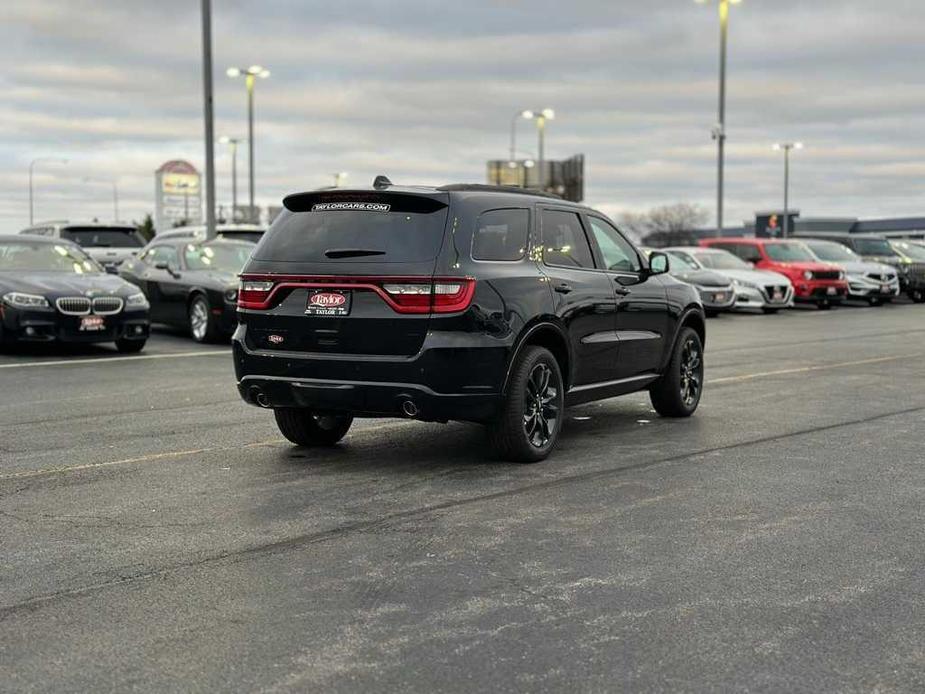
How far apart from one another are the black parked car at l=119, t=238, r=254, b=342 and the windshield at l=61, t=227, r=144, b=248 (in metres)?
7.28

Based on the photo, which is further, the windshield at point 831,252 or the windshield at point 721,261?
the windshield at point 831,252

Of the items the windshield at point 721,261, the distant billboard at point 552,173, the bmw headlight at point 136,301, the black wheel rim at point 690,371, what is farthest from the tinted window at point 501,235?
the distant billboard at point 552,173

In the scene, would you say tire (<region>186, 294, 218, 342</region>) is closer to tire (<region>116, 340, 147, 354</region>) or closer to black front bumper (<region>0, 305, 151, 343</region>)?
tire (<region>116, 340, 147, 354</region>)

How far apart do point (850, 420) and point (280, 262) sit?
495 cm

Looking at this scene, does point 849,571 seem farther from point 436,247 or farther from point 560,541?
point 436,247

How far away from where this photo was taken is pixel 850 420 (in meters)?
10.3

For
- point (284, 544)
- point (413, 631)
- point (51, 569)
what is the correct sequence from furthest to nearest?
point (284, 544)
point (51, 569)
point (413, 631)

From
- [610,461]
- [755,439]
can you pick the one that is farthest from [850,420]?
[610,461]

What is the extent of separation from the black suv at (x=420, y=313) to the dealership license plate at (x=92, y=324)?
772 cm

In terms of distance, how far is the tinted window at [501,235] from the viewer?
310 inches

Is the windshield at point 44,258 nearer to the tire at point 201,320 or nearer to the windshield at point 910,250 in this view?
the tire at point 201,320

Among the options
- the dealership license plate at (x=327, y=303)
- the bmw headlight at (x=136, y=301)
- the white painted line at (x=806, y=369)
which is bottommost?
the white painted line at (x=806, y=369)

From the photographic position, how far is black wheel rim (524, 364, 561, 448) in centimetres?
815

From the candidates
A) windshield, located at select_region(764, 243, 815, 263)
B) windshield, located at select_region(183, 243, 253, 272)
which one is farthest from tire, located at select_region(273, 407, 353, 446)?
windshield, located at select_region(764, 243, 815, 263)
